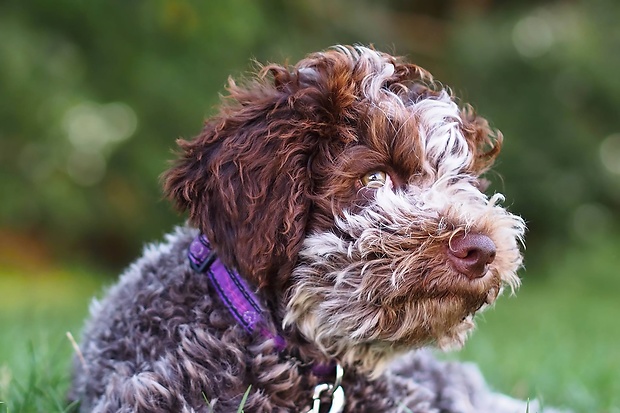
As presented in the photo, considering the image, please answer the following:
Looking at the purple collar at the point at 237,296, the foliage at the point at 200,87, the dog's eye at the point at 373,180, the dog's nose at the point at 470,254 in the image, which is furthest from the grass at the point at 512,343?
the foliage at the point at 200,87

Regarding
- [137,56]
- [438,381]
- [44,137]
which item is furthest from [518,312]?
[438,381]

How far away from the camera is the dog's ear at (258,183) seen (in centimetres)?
279

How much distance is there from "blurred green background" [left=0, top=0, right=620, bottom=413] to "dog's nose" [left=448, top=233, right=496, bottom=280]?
21.3ft

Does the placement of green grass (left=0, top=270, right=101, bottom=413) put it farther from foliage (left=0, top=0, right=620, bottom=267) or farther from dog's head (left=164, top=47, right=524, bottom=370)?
foliage (left=0, top=0, right=620, bottom=267)

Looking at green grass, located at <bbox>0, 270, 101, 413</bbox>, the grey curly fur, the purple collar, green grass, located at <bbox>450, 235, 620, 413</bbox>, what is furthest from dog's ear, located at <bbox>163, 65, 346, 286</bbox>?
green grass, located at <bbox>450, 235, 620, 413</bbox>

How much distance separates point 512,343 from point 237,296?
18.0 ft

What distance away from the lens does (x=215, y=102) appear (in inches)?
459

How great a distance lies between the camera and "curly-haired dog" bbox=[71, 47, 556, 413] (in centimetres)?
278

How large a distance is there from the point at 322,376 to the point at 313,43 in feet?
35.7

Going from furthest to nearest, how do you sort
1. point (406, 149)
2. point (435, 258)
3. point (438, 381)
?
1. point (438, 381)
2. point (406, 149)
3. point (435, 258)

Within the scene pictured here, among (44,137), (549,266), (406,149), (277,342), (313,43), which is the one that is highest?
(44,137)

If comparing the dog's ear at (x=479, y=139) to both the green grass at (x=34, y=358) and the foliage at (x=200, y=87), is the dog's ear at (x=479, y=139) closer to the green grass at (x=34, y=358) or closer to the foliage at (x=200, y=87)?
the green grass at (x=34, y=358)

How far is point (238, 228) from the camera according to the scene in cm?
281

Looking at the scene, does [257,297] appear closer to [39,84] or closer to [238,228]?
[238,228]
